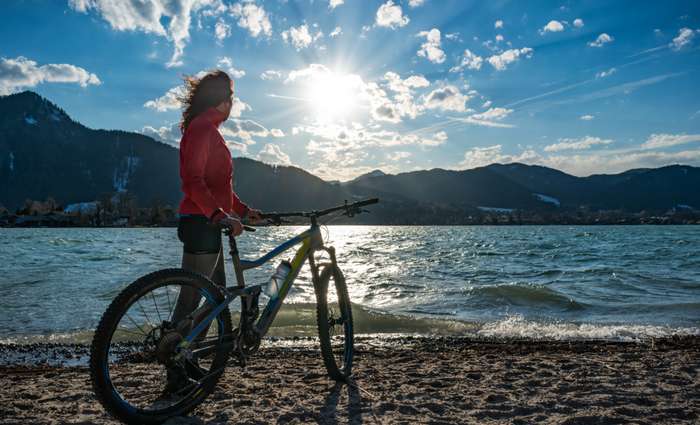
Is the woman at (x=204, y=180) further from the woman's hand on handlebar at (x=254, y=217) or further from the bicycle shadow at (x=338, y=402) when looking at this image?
the bicycle shadow at (x=338, y=402)

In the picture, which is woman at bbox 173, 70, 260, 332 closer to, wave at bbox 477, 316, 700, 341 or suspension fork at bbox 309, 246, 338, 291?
suspension fork at bbox 309, 246, 338, 291

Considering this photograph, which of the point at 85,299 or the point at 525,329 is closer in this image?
the point at 525,329

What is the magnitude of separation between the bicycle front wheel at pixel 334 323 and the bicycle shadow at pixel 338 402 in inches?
7.9

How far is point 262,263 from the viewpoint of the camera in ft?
14.8

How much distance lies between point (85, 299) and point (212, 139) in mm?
12948

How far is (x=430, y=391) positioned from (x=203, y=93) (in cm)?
398

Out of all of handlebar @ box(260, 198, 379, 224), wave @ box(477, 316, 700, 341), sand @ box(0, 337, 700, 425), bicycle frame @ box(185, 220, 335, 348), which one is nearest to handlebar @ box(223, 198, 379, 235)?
handlebar @ box(260, 198, 379, 224)

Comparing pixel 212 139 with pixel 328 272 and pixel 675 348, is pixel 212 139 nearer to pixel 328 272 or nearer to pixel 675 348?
pixel 328 272

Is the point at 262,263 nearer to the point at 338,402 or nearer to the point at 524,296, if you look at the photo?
the point at 338,402

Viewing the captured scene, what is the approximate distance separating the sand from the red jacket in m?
1.94

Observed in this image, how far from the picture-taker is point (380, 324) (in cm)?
1170

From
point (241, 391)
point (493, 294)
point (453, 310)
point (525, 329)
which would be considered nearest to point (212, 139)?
point (241, 391)

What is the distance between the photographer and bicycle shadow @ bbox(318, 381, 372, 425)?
14.2 ft

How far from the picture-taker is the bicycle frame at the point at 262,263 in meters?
4.06
